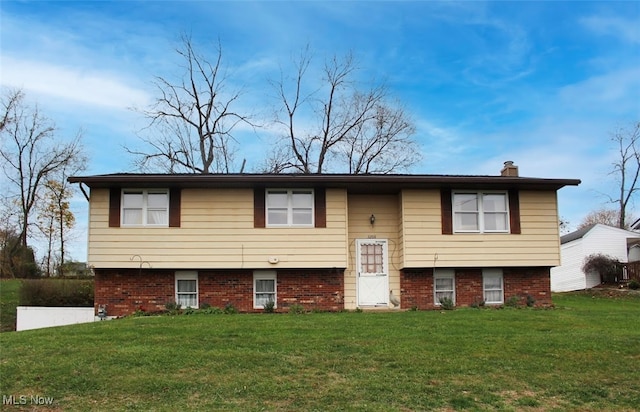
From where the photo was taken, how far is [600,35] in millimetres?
15859

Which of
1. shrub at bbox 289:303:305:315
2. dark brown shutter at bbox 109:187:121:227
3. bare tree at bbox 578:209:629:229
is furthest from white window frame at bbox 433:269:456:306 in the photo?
bare tree at bbox 578:209:629:229

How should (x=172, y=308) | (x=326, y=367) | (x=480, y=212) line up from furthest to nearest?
(x=480, y=212), (x=172, y=308), (x=326, y=367)

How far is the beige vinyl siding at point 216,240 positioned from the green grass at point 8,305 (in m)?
3.63

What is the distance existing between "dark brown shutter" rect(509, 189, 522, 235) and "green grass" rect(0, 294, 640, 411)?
18.0 ft

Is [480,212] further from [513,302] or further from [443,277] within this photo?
[513,302]

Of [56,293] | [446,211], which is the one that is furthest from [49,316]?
[446,211]

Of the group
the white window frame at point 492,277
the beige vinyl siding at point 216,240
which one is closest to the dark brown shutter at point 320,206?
the beige vinyl siding at point 216,240

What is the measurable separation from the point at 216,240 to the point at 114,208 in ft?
9.96

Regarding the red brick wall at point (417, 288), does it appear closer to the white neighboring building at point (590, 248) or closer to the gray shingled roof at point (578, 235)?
the white neighboring building at point (590, 248)

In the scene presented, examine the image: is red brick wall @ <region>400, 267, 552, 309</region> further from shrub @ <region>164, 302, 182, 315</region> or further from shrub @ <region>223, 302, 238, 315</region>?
shrub @ <region>164, 302, 182, 315</region>

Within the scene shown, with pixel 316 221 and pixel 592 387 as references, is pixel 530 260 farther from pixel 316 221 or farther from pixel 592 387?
pixel 592 387

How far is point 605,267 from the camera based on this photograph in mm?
28328

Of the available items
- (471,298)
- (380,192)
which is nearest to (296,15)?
(380,192)

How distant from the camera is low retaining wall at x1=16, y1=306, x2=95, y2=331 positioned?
1581 centimetres
